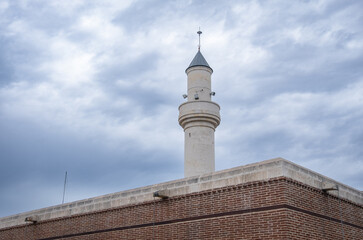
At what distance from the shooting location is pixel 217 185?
14281 mm

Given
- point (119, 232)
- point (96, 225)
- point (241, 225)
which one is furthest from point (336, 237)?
point (96, 225)

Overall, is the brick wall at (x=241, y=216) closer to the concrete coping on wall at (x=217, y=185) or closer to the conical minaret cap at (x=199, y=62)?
the concrete coping on wall at (x=217, y=185)

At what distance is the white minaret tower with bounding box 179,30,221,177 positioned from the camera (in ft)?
75.0

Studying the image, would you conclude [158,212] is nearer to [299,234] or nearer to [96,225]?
[96,225]

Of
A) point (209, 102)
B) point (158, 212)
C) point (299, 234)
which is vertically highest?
point (209, 102)

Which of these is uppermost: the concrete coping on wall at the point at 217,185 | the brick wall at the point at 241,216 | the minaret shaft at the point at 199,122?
the minaret shaft at the point at 199,122

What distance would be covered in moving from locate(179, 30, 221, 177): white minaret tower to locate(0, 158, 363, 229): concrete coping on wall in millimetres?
6180

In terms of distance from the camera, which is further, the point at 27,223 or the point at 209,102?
the point at 209,102

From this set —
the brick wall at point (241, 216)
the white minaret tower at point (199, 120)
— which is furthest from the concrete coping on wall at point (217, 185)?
the white minaret tower at point (199, 120)

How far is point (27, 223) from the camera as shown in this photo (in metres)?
20.1

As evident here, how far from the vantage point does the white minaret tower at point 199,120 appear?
2286 cm

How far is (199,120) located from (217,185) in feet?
31.6

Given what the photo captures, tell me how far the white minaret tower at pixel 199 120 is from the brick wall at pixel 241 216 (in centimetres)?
663

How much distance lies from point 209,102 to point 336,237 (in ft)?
37.1
